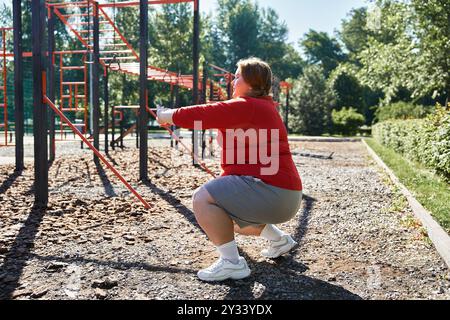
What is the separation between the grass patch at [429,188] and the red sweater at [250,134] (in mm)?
1917

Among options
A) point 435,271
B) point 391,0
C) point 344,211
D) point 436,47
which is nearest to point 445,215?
point 344,211

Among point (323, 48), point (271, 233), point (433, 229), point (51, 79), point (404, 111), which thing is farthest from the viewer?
point (323, 48)

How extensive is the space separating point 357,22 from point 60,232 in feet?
182

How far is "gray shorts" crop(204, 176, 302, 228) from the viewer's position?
110 inches

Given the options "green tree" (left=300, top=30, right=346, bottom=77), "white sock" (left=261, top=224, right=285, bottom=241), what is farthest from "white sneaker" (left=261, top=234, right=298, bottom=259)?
"green tree" (left=300, top=30, right=346, bottom=77)

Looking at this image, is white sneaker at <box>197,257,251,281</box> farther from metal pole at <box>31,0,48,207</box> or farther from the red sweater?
metal pole at <box>31,0,48,207</box>

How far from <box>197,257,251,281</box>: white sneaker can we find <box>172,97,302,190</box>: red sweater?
1.86ft

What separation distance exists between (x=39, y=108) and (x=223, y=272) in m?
3.06

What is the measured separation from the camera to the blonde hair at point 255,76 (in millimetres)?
2895

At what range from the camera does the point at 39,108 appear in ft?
16.1

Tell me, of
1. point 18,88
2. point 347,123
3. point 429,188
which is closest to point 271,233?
point 429,188

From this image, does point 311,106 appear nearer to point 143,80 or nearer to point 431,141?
point 431,141

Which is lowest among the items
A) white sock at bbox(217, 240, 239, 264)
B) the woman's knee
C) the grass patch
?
the grass patch
